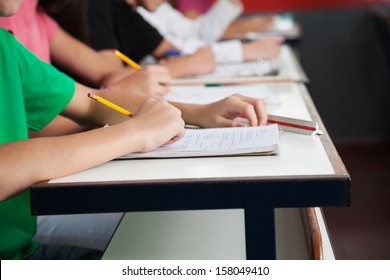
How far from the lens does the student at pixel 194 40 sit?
2447mm

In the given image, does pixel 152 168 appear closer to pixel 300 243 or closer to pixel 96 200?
pixel 96 200

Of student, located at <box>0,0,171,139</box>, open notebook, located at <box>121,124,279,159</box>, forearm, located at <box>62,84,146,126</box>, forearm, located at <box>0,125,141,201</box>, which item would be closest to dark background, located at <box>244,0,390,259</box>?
student, located at <box>0,0,171,139</box>

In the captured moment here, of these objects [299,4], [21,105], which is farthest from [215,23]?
[21,105]

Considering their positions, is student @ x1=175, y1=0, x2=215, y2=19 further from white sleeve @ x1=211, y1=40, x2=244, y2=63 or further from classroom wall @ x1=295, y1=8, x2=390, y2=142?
white sleeve @ x1=211, y1=40, x2=244, y2=63

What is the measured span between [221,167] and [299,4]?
362 centimetres

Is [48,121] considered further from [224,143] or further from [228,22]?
[228,22]

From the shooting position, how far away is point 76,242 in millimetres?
1398

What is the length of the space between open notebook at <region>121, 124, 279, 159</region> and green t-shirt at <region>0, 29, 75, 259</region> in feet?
0.90

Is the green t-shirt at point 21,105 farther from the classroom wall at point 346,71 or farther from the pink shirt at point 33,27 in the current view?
the classroom wall at point 346,71

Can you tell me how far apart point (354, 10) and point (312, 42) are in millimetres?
326

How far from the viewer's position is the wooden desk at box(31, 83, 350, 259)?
3.12ft

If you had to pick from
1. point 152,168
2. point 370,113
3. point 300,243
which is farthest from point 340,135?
point 152,168

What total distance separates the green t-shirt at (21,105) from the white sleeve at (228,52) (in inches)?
40.0

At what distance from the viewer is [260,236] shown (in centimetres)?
99
